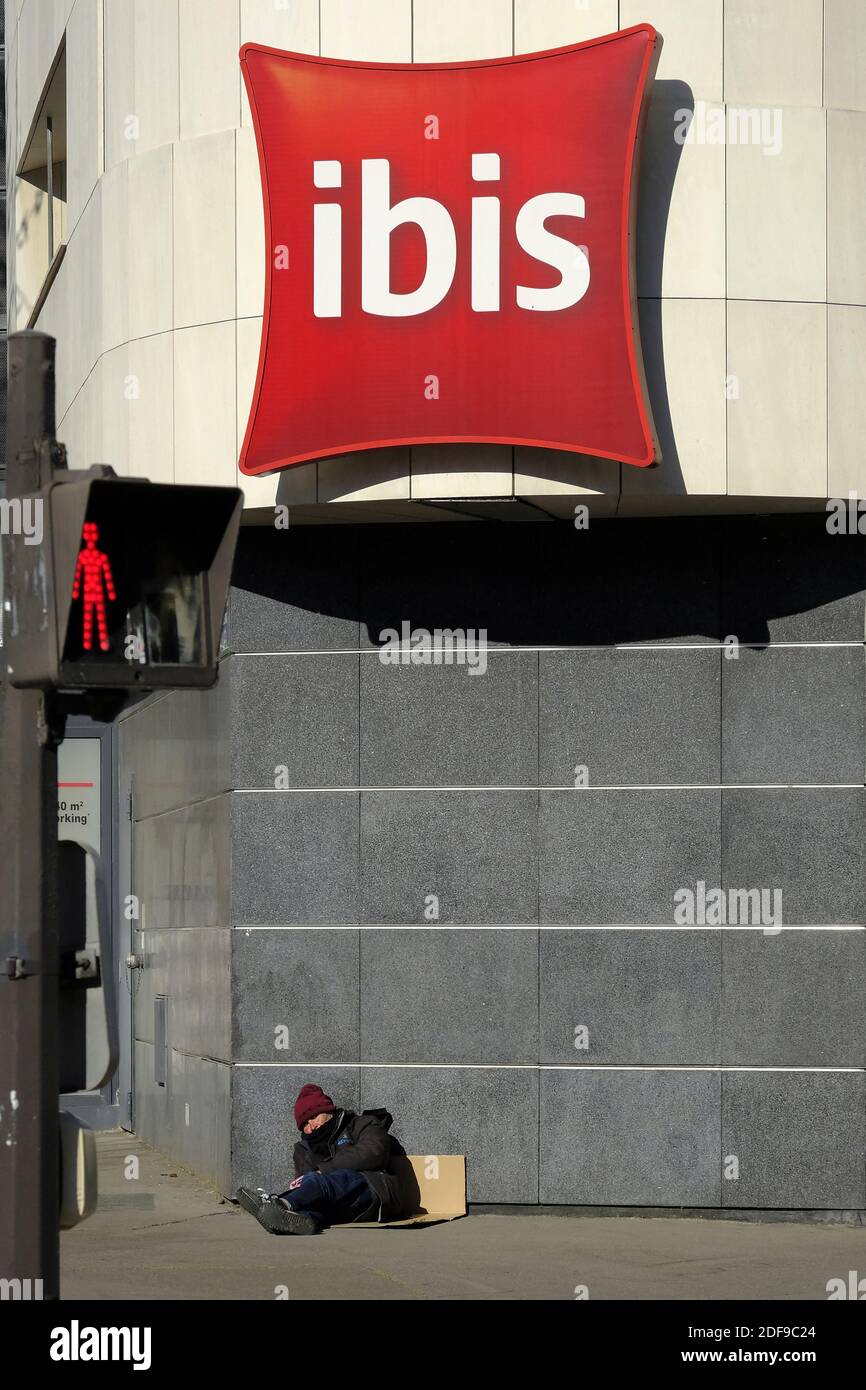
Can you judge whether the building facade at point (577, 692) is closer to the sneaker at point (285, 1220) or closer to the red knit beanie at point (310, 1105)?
the red knit beanie at point (310, 1105)

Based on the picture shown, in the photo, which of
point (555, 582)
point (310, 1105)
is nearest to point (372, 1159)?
point (310, 1105)

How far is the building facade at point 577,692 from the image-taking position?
12.8m

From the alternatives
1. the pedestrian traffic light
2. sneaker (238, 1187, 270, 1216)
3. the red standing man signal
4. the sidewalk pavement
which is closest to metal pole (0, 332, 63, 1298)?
the pedestrian traffic light

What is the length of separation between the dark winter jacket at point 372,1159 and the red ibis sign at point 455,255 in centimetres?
451

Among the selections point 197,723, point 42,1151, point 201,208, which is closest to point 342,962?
point 197,723

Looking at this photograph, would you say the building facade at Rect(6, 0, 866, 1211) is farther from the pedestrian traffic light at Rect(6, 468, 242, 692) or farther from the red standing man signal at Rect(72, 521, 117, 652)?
the red standing man signal at Rect(72, 521, 117, 652)

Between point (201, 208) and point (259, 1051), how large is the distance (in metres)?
6.04

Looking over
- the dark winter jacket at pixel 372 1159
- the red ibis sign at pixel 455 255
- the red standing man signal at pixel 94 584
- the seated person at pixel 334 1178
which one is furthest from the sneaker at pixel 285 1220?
the red standing man signal at pixel 94 584

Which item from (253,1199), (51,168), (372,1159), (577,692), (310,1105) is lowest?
(253,1199)

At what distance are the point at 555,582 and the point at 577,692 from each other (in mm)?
809

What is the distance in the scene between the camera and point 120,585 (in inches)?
214

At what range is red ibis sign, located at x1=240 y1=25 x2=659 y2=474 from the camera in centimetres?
1241

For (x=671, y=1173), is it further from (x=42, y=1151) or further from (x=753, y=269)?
(x=42, y=1151)

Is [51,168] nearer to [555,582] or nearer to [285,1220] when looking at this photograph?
[555,582]
